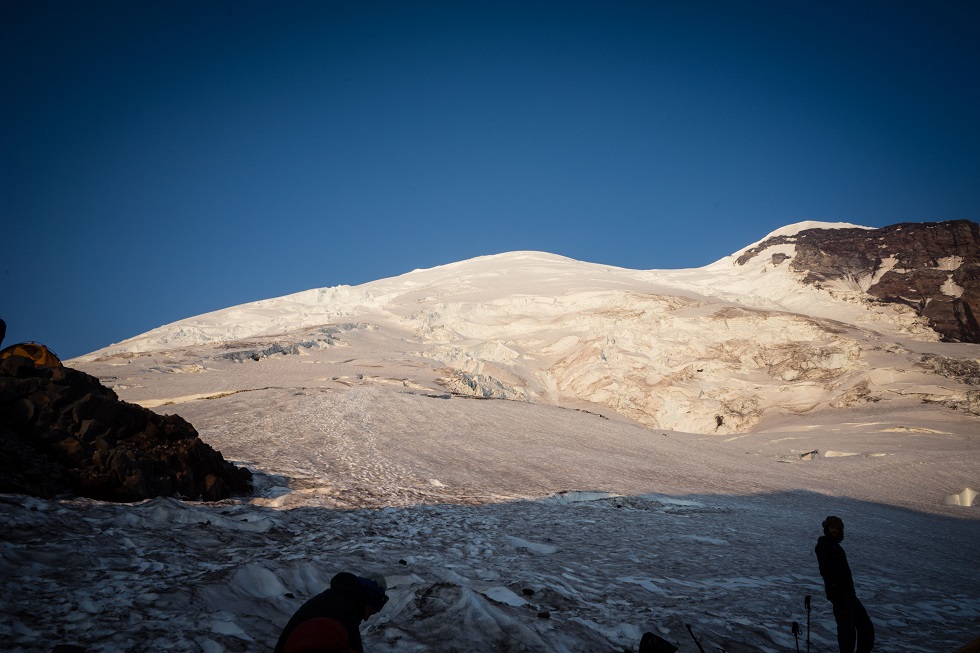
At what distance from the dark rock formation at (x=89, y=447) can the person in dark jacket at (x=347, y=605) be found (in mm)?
6843

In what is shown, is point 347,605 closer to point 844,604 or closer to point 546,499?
Result: point 844,604

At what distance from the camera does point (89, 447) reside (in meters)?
9.43

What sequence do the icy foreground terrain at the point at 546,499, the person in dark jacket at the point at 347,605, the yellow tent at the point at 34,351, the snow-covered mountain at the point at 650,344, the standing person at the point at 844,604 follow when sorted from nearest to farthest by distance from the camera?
the person in dark jacket at the point at 347,605 → the standing person at the point at 844,604 → the icy foreground terrain at the point at 546,499 → the yellow tent at the point at 34,351 → the snow-covered mountain at the point at 650,344

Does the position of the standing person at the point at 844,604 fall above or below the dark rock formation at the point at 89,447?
below

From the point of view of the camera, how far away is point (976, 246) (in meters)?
68.3

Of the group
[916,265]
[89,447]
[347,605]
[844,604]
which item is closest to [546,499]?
[844,604]

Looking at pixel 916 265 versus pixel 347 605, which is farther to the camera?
pixel 916 265

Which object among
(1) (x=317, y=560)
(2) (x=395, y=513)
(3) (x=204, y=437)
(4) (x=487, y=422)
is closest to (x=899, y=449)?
(4) (x=487, y=422)

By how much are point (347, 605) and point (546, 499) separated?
37.0 ft

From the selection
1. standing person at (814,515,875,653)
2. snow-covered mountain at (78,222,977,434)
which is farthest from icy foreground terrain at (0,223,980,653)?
standing person at (814,515,875,653)

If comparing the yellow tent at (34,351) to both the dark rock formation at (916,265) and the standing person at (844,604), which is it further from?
the dark rock formation at (916,265)

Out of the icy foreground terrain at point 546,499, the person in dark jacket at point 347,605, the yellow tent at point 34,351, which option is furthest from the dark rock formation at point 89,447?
the person in dark jacket at point 347,605

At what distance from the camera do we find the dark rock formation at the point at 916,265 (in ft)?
184

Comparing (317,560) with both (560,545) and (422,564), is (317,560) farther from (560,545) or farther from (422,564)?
(560,545)
